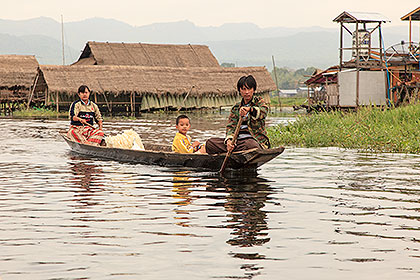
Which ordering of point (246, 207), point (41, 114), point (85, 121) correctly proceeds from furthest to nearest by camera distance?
point (41, 114), point (85, 121), point (246, 207)

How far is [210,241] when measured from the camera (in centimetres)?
523

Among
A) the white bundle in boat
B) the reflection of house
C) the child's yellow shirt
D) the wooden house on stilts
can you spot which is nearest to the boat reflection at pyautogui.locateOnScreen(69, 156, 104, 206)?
the white bundle in boat

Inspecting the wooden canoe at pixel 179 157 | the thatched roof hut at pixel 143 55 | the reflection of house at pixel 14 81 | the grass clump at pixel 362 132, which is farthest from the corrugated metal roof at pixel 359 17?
the reflection of house at pixel 14 81

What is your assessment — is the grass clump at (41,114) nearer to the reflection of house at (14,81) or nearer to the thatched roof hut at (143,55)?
the reflection of house at (14,81)

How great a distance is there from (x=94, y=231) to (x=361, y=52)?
22361mm

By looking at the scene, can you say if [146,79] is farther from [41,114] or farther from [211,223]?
[211,223]

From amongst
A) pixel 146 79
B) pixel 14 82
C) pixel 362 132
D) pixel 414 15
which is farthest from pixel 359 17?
pixel 14 82

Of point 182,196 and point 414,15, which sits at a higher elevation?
point 414,15

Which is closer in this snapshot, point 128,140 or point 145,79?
point 128,140

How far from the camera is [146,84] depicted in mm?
Result: 38625

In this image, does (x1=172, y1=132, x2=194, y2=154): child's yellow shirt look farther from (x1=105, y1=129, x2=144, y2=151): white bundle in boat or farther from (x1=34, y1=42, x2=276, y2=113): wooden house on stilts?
(x1=34, y1=42, x2=276, y2=113): wooden house on stilts

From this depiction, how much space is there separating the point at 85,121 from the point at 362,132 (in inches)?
243

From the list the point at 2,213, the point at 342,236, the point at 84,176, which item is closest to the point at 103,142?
the point at 84,176

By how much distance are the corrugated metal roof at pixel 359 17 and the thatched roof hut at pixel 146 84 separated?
15639mm
